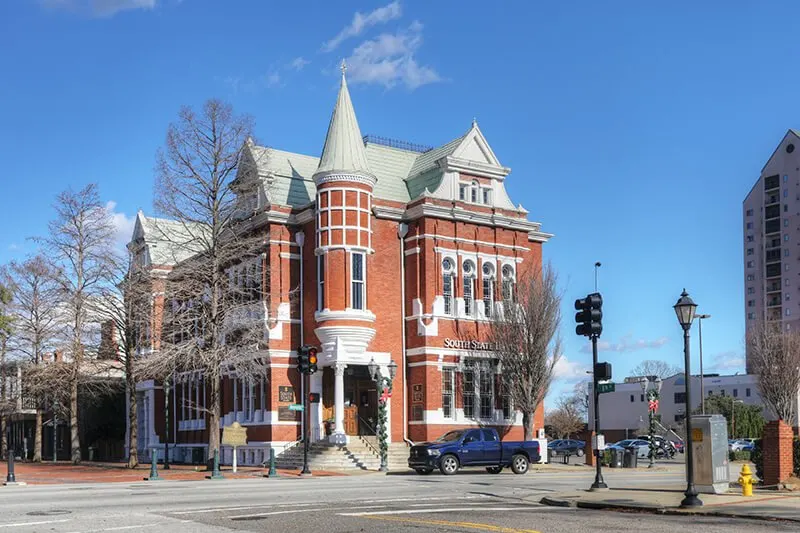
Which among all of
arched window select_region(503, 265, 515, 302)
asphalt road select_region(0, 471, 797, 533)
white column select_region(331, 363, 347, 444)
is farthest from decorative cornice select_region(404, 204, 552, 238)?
asphalt road select_region(0, 471, 797, 533)

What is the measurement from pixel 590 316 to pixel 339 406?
20.3 meters

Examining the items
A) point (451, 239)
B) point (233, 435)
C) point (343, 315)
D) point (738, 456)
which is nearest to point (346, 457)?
point (343, 315)

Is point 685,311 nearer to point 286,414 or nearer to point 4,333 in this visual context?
point 286,414

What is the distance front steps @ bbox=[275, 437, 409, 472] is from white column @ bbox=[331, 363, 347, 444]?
0.40m

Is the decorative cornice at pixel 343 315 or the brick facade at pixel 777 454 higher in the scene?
the decorative cornice at pixel 343 315

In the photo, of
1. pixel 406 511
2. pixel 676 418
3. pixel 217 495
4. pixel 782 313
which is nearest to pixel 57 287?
pixel 217 495

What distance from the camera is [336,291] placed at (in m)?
42.9

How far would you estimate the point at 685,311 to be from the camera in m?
21.3

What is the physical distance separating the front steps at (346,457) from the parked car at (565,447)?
16.0m

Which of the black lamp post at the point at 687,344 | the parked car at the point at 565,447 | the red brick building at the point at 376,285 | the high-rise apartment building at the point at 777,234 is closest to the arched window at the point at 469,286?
the red brick building at the point at 376,285

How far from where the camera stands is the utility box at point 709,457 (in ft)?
75.4

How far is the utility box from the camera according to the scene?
22984 millimetres

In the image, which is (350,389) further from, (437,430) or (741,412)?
(741,412)

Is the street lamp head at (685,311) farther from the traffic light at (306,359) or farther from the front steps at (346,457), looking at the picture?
the front steps at (346,457)
